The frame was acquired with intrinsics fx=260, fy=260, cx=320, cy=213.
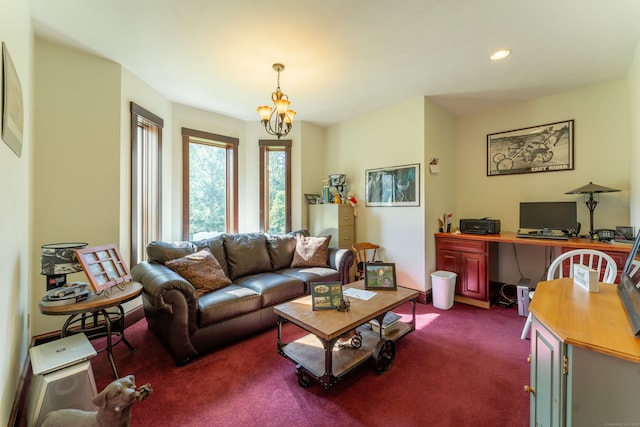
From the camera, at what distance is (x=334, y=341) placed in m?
1.70

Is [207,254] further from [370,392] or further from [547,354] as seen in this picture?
[547,354]

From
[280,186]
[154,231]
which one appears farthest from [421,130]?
[154,231]

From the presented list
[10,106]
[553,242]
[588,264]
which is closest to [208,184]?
[10,106]

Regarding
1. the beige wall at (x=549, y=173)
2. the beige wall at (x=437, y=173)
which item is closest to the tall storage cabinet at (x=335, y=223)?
the beige wall at (x=437, y=173)

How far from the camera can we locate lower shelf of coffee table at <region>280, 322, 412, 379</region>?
5.90 ft

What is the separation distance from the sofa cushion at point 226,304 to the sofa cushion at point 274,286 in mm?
88

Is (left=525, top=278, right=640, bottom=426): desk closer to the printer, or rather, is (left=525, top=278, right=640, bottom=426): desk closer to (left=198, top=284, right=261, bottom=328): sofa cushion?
(left=198, top=284, right=261, bottom=328): sofa cushion

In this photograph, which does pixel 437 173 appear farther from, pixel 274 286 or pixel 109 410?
pixel 109 410

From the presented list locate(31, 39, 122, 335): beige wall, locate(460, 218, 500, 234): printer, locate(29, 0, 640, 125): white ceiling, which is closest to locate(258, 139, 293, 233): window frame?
locate(29, 0, 640, 125): white ceiling

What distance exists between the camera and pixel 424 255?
3.37 metres

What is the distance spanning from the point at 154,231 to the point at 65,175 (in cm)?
109

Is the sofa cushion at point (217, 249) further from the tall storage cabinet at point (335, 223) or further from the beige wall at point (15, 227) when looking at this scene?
the tall storage cabinet at point (335, 223)

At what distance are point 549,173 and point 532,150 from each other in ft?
1.17

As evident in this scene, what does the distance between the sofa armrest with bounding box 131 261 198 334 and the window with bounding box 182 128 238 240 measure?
58.1 inches
